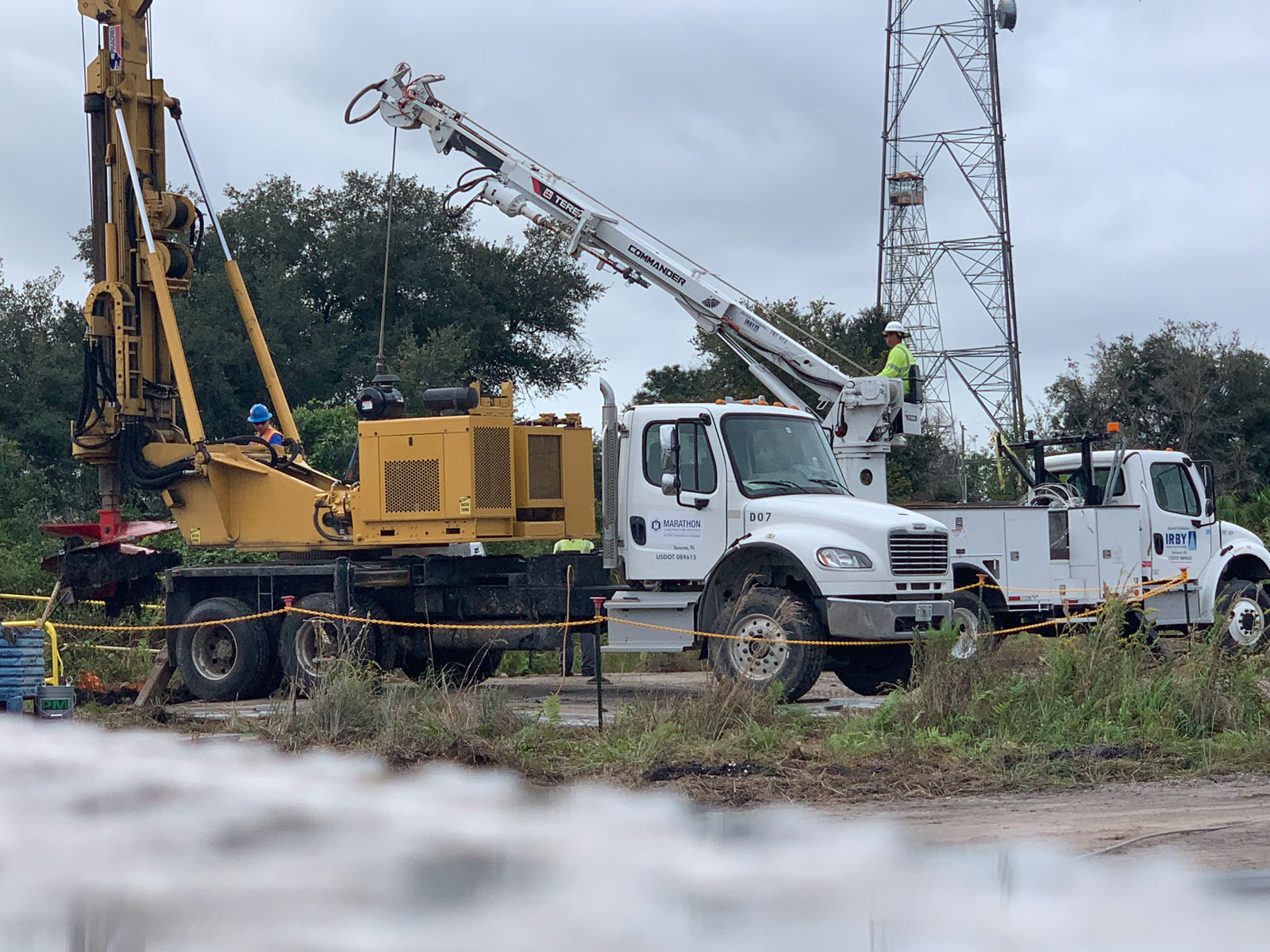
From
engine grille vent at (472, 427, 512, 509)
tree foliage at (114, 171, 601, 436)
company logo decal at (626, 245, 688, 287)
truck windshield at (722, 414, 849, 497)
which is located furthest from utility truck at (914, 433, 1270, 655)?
tree foliage at (114, 171, 601, 436)

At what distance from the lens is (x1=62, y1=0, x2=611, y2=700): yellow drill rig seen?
52.3 ft

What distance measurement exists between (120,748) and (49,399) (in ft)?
77.1

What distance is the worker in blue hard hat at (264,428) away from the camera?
1788 cm

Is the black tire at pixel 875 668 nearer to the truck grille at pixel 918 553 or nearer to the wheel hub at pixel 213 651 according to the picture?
the truck grille at pixel 918 553

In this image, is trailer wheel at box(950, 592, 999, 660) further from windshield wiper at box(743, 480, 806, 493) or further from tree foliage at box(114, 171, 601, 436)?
tree foliage at box(114, 171, 601, 436)

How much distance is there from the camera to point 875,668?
617 inches

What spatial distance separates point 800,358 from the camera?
63.4 ft

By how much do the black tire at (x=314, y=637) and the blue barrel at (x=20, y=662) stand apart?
2855 millimetres

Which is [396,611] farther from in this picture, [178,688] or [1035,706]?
[1035,706]

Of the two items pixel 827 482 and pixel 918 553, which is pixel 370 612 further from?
pixel 918 553

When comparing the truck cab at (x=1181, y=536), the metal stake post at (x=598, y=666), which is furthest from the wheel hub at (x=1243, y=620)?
the metal stake post at (x=598, y=666)

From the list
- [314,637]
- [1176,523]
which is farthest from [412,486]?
[1176,523]

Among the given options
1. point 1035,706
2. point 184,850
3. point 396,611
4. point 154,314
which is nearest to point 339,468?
point 154,314

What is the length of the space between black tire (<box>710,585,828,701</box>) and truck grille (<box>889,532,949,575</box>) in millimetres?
874
